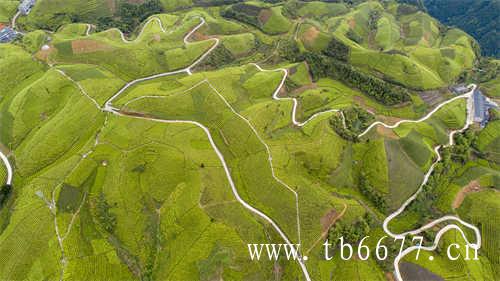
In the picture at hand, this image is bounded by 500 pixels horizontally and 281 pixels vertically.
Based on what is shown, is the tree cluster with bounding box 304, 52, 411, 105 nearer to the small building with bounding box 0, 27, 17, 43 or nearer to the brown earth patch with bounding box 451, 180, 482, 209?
the brown earth patch with bounding box 451, 180, 482, 209

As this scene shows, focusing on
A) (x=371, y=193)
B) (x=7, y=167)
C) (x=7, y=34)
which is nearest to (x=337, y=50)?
(x=371, y=193)

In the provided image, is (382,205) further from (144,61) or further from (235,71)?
(144,61)

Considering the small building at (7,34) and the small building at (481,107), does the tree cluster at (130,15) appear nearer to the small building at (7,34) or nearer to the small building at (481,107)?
the small building at (7,34)

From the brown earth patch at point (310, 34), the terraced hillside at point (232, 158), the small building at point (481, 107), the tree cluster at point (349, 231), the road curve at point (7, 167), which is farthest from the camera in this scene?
the brown earth patch at point (310, 34)

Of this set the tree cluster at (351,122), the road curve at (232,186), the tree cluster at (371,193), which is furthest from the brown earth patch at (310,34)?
the tree cluster at (371,193)

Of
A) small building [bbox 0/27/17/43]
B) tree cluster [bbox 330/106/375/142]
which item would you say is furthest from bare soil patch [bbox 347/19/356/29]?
small building [bbox 0/27/17/43]

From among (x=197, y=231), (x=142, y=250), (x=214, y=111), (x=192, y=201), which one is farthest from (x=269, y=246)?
(x=214, y=111)

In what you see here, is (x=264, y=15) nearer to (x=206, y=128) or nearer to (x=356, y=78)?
(x=356, y=78)
